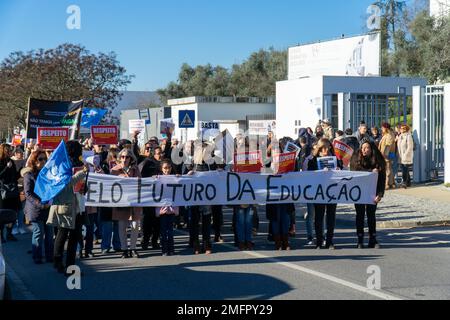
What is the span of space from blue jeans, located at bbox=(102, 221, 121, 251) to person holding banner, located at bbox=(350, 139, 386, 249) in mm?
4129

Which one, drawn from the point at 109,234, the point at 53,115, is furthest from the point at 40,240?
the point at 53,115

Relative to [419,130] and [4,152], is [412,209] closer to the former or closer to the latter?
[419,130]

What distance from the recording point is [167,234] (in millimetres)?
11531

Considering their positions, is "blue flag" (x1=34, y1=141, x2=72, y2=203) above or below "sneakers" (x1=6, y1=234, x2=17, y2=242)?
above

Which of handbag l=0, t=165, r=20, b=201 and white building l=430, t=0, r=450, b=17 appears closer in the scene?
handbag l=0, t=165, r=20, b=201

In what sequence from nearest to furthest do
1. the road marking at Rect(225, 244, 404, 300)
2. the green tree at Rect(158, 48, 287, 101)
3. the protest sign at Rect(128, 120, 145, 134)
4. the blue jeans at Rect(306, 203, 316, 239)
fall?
the road marking at Rect(225, 244, 404, 300), the blue jeans at Rect(306, 203, 316, 239), the protest sign at Rect(128, 120, 145, 134), the green tree at Rect(158, 48, 287, 101)

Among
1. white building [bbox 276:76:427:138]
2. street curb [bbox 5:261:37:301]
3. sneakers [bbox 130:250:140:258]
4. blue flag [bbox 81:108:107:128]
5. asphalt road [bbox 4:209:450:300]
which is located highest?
white building [bbox 276:76:427:138]

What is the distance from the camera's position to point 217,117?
151 ft

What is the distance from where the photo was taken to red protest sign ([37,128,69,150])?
15.9 meters

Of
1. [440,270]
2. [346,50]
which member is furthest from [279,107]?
[440,270]

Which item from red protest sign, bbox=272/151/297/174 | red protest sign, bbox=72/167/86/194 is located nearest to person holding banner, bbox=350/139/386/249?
red protest sign, bbox=272/151/297/174

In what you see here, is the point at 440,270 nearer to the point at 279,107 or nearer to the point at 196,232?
the point at 196,232

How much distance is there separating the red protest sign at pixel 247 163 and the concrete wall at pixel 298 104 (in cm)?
1657

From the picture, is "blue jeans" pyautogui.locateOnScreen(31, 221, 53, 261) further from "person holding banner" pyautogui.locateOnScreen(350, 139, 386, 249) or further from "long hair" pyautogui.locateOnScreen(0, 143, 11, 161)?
"person holding banner" pyautogui.locateOnScreen(350, 139, 386, 249)
